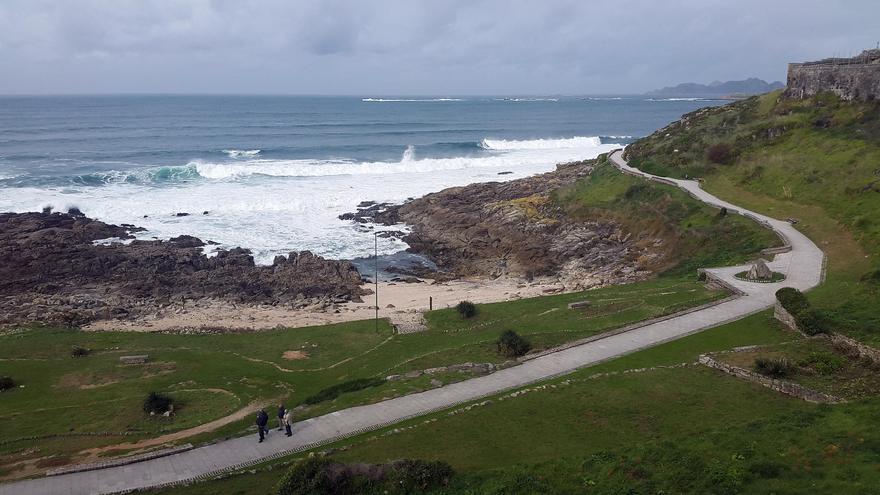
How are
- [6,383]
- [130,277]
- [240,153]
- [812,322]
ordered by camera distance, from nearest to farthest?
[812,322]
[6,383]
[130,277]
[240,153]

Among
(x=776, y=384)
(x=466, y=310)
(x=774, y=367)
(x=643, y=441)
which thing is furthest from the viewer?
(x=466, y=310)

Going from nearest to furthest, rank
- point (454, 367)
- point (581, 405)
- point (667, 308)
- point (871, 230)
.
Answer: point (581, 405)
point (454, 367)
point (667, 308)
point (871, 230)

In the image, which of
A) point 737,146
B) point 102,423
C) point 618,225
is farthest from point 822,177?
point 102,423

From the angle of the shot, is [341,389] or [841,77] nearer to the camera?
[341,389]

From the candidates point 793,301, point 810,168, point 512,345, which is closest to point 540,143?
point 810,168

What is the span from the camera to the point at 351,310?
32.5 metres

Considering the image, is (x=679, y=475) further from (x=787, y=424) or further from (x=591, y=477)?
(x=787, y=424)

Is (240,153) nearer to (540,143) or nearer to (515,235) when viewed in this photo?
(540,143)

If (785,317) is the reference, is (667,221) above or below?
above

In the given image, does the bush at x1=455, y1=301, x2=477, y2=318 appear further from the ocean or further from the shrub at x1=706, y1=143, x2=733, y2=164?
the shrub at x1=706, y1=143, x2=733, y2=164

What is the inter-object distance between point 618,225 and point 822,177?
1210 cm

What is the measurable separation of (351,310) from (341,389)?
12992 millimetres

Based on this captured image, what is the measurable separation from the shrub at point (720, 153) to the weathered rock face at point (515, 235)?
10.9m

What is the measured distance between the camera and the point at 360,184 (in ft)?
223
